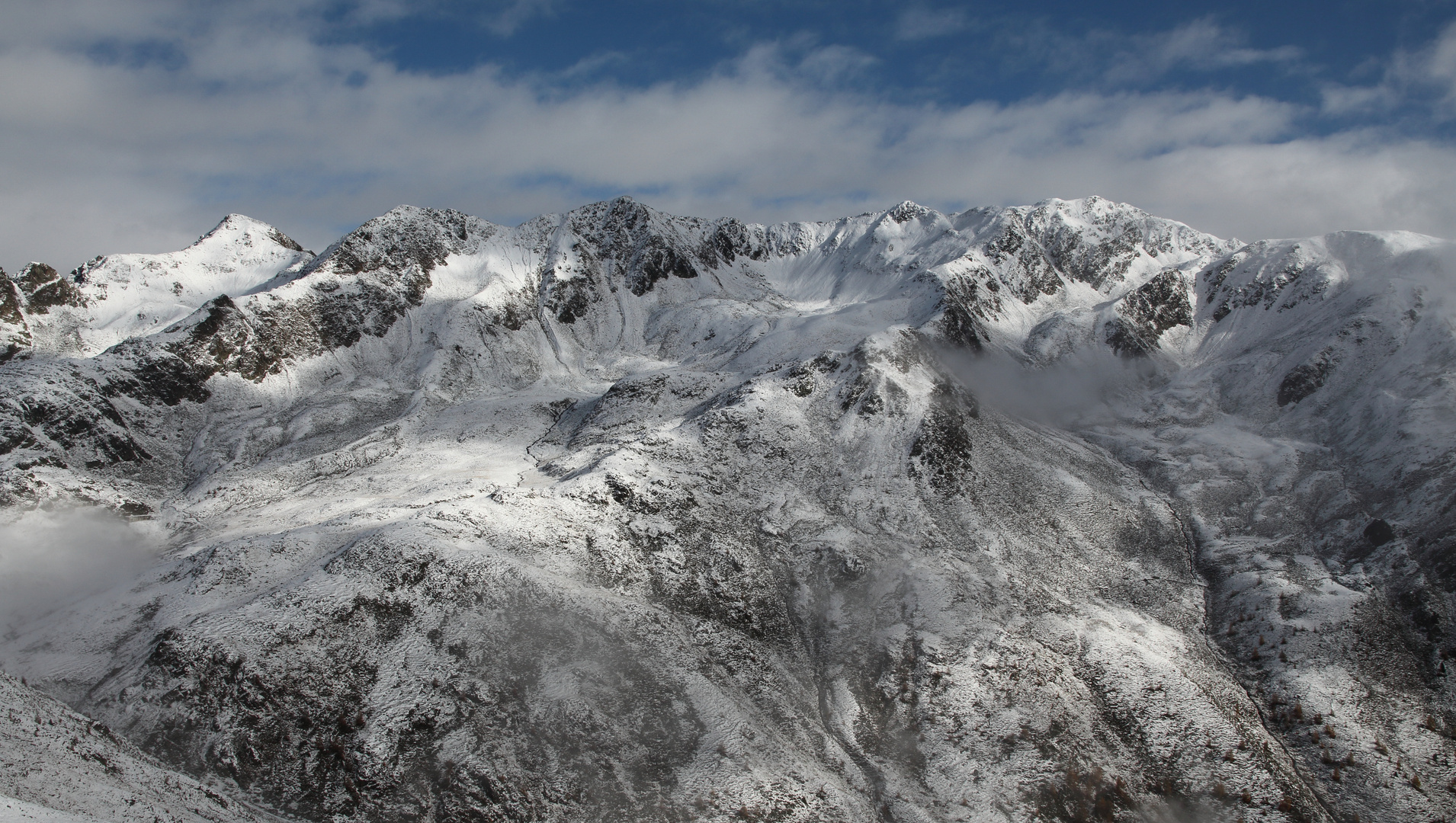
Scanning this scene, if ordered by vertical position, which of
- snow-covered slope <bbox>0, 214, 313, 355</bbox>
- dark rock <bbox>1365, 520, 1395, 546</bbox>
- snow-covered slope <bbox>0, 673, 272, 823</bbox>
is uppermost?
snow-covered slope <bbox>0, 214, 313, 355</bbox>

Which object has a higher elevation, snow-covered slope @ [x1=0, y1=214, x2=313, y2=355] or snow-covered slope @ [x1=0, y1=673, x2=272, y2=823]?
snow-covered slope @ [x1=0, y1=214, x2=313, y2=355]

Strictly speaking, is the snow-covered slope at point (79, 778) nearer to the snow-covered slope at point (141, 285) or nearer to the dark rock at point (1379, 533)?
the dark rock at point (1379, 533)

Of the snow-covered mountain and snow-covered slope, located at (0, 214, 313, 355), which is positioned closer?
the snow-covered mountain

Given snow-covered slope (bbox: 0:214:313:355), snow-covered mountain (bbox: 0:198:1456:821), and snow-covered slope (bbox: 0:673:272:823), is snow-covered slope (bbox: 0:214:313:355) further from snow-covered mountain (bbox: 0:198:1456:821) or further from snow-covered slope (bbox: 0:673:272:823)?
snow-covered slope (bbox: 0:673:272:823)

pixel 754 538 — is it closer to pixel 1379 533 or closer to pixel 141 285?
pixel 1379 533

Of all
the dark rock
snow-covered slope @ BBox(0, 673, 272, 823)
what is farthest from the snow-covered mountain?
snow-covered slope @ BBox(0, 673, 272, 823)

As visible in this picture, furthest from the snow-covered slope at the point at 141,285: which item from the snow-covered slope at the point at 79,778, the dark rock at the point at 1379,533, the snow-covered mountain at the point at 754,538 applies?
the dark rock at the point at 1379,533

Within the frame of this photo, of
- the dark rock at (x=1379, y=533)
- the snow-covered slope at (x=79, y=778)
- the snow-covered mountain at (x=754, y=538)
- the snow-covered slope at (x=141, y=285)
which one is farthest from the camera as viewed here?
the snow-covered slope at (x=141, y=285)

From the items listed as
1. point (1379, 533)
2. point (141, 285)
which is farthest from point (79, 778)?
point (141, 285)

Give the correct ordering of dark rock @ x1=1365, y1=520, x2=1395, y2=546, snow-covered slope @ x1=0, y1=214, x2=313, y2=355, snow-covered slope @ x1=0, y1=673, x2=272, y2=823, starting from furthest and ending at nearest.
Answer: snow-covered slope @ x1=0, y1=214, x2=313, y2=355 < dark rock @ x1=1365, y1=520, x2=1395, y2=546 < snow-covered slope @ x1=0, y1=673, x2=272, y2=823
